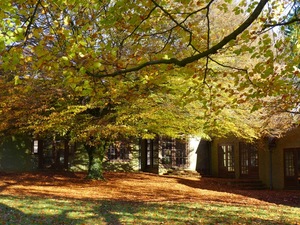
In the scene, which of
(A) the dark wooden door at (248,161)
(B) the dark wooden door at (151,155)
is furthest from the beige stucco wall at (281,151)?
(B) the dark wooden door at (151,155)

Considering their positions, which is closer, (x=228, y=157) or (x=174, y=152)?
(x=228, y=157)

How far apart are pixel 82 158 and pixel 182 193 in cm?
989

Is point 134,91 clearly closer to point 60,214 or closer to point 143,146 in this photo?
point 60,214

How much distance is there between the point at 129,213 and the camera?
10.2 metres

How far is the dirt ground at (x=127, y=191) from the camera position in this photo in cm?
1361

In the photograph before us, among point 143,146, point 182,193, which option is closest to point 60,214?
point 182,193

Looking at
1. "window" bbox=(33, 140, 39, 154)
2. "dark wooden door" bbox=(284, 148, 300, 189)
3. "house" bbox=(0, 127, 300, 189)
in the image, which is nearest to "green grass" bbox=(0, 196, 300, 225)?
"dark wooden door" bbox=(284, 148, 300, 189)

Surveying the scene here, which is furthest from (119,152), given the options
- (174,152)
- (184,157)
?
(184,157)

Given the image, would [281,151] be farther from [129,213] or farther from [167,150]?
[129,213]

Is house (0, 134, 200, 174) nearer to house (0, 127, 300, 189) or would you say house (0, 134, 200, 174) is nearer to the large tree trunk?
house (0, 127, 300, 189)

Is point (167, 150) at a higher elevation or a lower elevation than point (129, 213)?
higher

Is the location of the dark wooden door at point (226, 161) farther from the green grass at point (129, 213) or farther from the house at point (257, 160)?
the green grass at point (129, 213)

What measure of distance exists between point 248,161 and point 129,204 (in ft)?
37.9

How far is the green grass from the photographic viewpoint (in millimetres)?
9055
